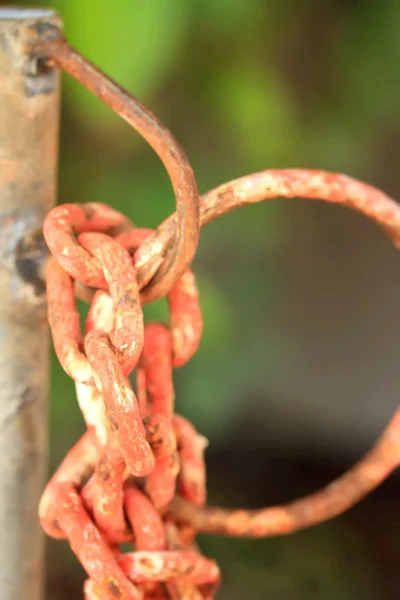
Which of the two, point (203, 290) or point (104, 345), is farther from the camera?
point (203, 290)

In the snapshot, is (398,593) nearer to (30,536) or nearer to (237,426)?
(237,426)

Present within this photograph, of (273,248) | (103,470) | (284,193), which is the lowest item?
(273,248)

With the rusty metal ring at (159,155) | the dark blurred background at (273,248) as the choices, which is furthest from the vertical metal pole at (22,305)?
the dark blurred background at (273,248)

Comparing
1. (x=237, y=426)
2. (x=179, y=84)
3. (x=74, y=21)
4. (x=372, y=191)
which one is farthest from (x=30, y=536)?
(x=237, y=426)

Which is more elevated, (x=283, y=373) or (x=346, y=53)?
(x=346, y=53)

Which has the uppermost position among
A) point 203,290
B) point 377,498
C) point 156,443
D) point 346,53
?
point 346,53

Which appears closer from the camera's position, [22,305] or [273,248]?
[22,305]

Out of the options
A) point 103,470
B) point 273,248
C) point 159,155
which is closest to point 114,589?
point 103,470

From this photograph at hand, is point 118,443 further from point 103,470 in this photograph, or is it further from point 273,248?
point 273,248
